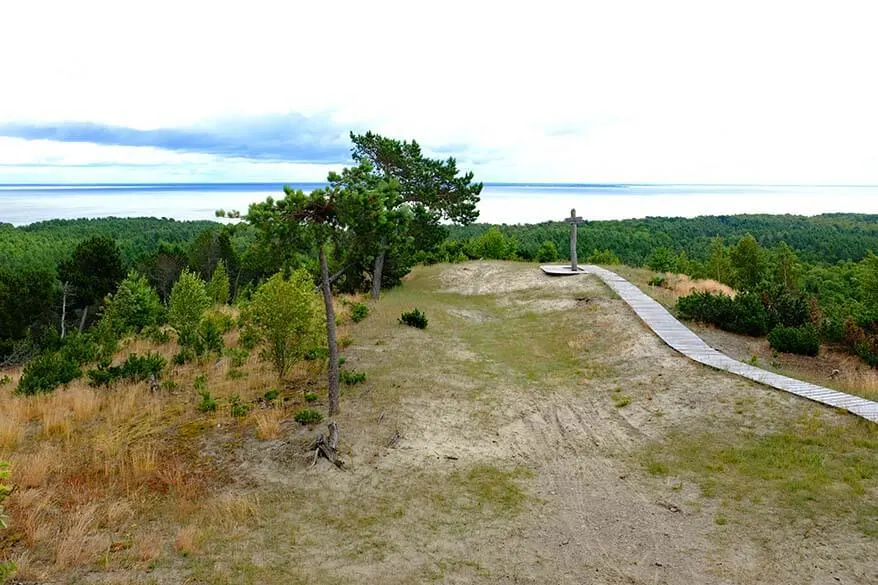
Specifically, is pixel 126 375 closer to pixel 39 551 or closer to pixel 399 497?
pixel 39 551

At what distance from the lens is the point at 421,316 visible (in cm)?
1855

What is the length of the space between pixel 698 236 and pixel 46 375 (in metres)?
140

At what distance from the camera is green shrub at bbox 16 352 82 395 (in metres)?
12.6

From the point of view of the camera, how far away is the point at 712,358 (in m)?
13.0

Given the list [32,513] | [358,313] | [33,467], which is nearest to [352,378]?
[33,467]

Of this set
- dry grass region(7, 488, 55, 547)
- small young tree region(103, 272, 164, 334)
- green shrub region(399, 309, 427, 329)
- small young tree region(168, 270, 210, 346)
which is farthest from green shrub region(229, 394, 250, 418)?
small young tree region(103, 272, 164, 334)

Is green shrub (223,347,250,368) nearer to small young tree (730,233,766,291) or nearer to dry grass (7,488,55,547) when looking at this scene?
dry grass (7,488,55,547)

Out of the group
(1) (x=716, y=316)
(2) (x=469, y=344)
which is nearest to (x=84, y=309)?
(2) (x=469, y=344)

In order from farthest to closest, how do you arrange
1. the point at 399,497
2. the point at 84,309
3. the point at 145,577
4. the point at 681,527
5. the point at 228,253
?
1. the point at 228,253
2. the point at 84,309
3. the point at 399,497
4. the point at 681,527
5. the point at 145,577

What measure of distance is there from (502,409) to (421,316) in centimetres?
779

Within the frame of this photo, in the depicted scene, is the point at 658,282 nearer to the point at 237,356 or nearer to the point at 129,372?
the point at 237,356

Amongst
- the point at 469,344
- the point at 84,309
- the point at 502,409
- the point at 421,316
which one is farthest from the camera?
the point at 84,309

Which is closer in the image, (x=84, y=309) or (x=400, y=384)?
(x=400, y=384)

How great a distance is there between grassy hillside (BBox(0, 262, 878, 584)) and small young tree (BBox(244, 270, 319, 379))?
82 centimetres
